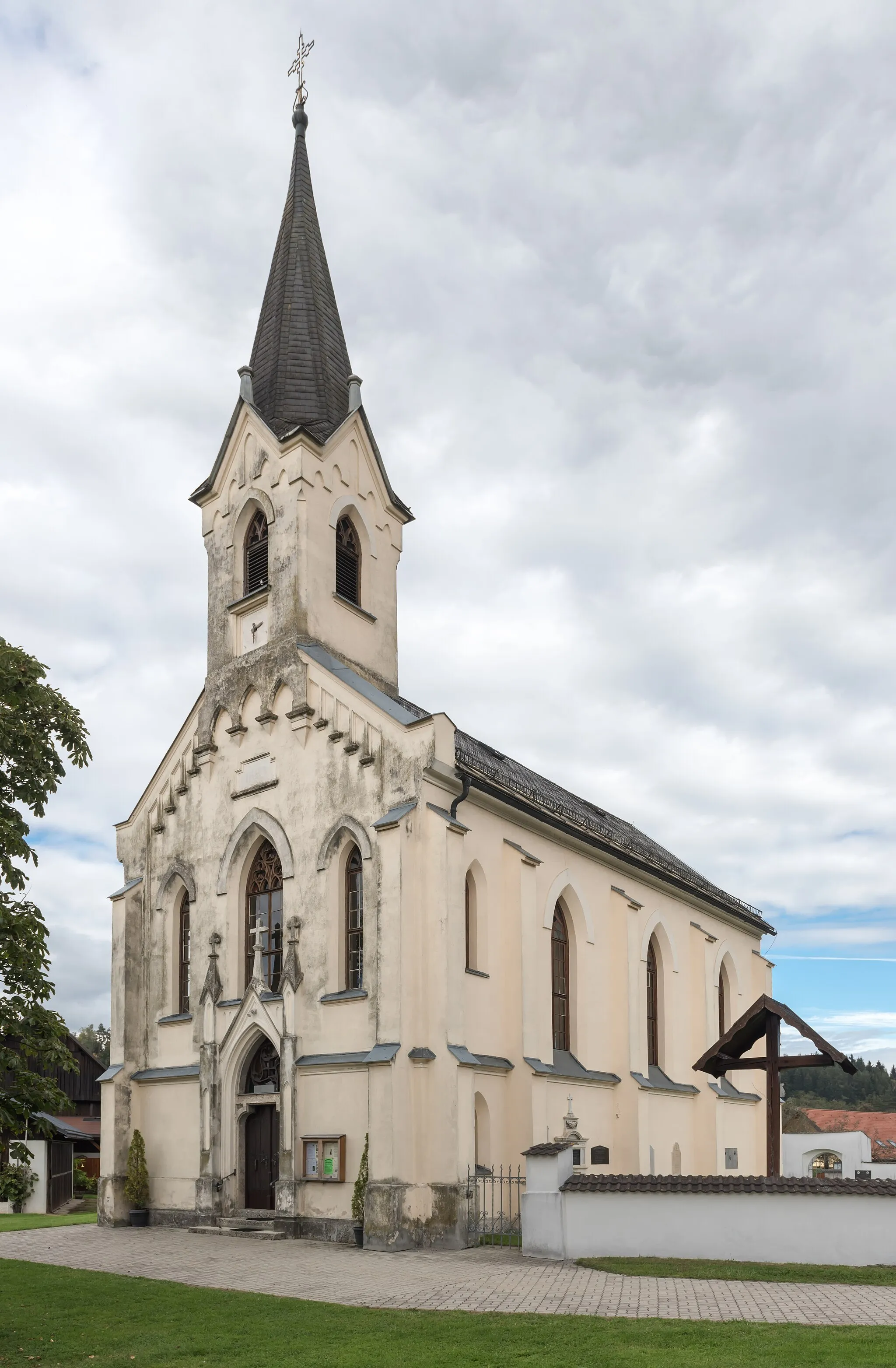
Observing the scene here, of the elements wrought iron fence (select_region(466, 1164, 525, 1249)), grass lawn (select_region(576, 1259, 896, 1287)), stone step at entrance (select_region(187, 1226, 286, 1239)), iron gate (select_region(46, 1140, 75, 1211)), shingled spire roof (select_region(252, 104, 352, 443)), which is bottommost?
iron gate (select_region(46, 1140, 75, 1211))

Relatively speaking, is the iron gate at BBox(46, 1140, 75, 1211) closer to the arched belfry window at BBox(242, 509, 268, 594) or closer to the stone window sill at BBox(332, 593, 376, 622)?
the arched belfry window at BBox(242, 509, 268, 594)

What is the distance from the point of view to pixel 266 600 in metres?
27.1

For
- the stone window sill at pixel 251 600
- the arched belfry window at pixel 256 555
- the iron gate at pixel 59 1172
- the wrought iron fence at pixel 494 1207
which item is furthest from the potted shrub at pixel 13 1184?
the iron gate at pixel 59 1172

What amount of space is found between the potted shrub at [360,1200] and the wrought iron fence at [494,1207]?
1.76m

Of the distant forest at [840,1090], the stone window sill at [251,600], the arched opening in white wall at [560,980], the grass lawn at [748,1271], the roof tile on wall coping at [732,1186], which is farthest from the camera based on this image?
the distant forest at [840,1090]

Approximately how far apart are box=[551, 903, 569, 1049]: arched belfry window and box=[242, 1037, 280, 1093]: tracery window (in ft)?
21.4

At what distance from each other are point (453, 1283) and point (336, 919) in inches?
332

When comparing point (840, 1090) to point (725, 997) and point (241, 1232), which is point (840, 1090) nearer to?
point (725, 997)

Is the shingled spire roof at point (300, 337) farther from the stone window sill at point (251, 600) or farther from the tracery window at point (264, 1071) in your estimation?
the tracery window at point (264, 1071)

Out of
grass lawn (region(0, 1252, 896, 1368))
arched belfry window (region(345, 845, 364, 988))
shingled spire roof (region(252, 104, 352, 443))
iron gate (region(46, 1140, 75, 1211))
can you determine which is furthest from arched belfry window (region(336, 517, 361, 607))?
grass lawn (region(0, 1252, 896, 1368))

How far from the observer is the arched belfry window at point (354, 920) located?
75.5 ft

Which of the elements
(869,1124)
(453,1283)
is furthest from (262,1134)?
(869,1124)

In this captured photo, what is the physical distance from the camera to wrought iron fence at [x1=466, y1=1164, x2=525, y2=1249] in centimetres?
2077

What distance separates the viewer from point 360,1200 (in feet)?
68.5
